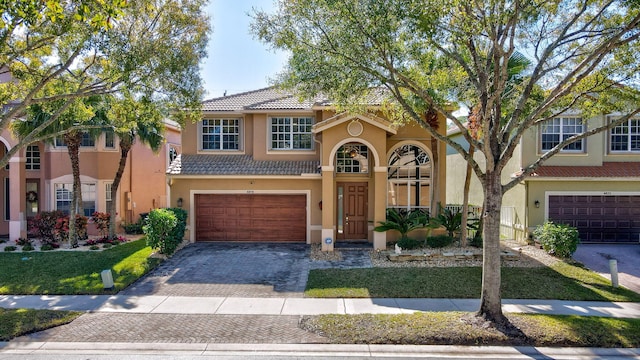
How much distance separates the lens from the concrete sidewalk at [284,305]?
29.6 ft

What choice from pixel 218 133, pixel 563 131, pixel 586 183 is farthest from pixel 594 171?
pixel 218 133

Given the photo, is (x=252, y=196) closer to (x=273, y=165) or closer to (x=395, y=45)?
(x=273, y=165)

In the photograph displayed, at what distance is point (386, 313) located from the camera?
8805 mm

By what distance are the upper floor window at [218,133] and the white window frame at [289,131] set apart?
1733 mm

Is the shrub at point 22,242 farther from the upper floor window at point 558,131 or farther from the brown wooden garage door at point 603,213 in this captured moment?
the upper floor window at point 558,131

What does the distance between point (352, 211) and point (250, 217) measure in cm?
445

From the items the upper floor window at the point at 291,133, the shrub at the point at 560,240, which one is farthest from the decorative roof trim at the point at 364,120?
the shrub at the point at 560,240

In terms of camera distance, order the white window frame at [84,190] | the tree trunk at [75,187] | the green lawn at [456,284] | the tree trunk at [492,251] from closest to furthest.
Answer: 1. the tree trunk at [492,251]
2. the green lawn at [456,284]
3. the tree trunk at [75,187]
4. the white window frame at [84,190]

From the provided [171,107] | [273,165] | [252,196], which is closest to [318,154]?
[273,165]

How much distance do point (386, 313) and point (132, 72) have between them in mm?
9157

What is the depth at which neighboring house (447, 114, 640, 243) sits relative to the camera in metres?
16.1

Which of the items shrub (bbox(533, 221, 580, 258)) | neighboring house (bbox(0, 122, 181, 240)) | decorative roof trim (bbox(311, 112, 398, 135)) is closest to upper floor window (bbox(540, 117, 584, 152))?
shrub (bbox(533, 221, 580, 258))

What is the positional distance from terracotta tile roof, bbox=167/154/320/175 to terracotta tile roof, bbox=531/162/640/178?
956cm

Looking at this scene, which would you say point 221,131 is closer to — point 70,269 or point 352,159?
point 352,159
